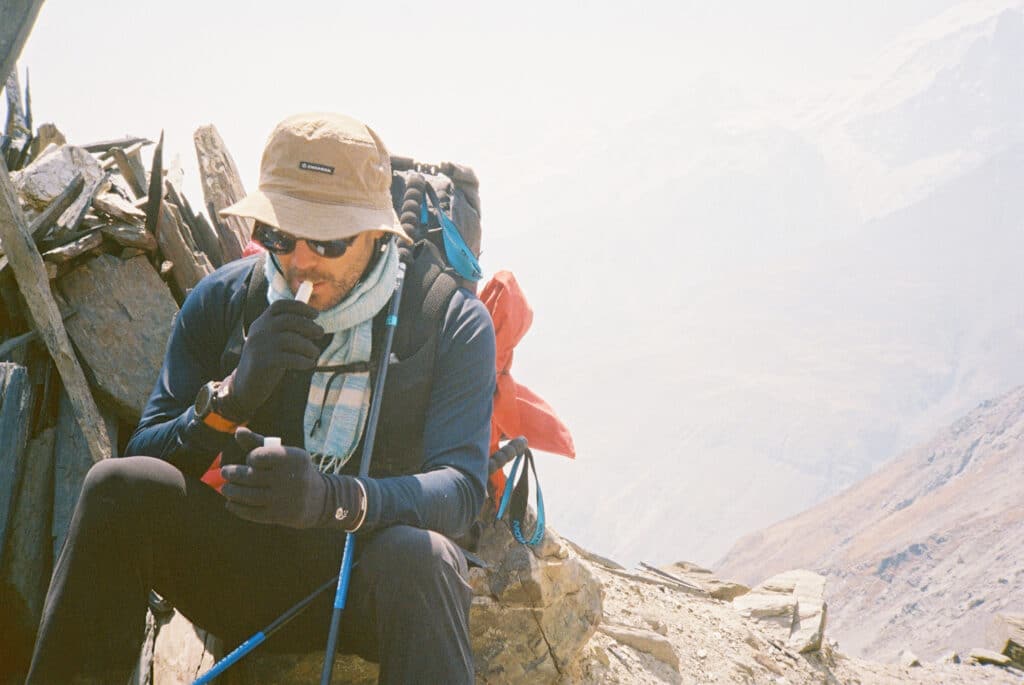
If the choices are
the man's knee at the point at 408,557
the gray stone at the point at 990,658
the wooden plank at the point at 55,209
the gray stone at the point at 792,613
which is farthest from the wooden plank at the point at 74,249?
the gray stone at the point at 990,658

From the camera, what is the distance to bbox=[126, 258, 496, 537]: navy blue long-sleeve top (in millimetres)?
2777

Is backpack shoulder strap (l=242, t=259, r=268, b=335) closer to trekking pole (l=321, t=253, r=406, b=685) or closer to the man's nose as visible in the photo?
the man's nose

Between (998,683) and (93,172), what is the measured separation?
11537 mm

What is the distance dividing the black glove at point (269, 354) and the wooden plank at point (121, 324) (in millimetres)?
2195

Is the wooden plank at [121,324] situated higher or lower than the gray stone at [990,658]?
higher

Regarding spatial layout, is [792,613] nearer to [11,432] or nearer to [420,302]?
[420,302]

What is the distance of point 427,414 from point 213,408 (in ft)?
2.39

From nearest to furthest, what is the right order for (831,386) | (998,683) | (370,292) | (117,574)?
→ (117,574)
(370,292)
(998,683)
(831,386)

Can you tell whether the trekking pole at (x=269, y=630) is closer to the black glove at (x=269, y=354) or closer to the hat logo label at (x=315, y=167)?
the black glove at (x=269, y=354)

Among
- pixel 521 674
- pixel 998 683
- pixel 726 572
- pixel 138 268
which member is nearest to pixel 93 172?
pixel 138 268

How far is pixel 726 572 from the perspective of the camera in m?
122

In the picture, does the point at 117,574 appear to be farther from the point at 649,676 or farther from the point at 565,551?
the point at 649,676

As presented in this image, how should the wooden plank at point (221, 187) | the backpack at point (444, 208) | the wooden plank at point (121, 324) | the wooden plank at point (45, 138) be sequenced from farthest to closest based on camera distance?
the wooden plank at point (45, 138) < the wooden plank at point (221, 187) < the wooden plank at point (121, 324) < the backpack at point (444, 208)

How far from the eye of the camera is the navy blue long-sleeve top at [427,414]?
278 centimetres
